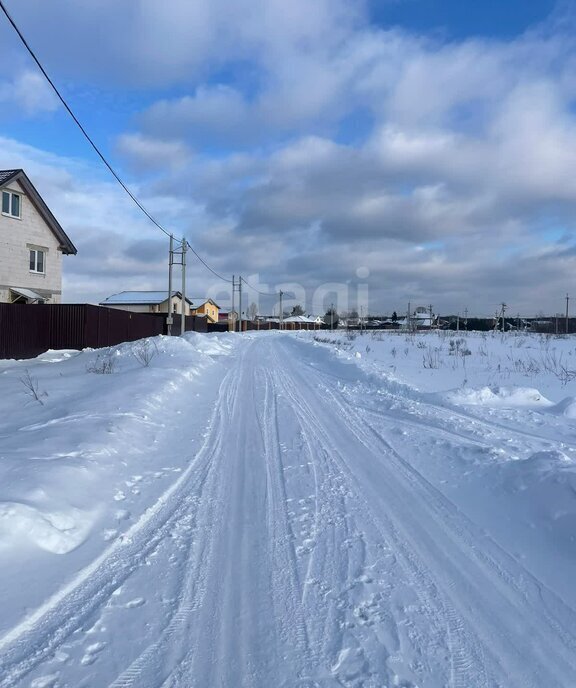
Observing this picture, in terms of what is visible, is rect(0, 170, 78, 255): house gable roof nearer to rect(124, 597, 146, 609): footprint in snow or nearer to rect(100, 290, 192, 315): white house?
rect(124, 597, 146, 609): footprint in snow

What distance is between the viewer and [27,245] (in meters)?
26.5

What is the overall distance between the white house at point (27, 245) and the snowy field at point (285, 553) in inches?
810

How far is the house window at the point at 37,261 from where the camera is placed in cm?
2714

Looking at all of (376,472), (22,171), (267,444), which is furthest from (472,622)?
A: (22,171)

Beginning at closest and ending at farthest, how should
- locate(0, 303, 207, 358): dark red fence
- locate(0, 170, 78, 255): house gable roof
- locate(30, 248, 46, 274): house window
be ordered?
locate(0, 303, 207, 358): dark red fence → locate(0, 170, 78, 255): house gable roof → locate(30, 248, 46, 274): house window

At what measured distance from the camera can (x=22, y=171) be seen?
25.3 m

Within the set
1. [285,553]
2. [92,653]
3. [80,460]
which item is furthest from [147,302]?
[92,653]

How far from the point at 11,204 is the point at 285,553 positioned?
90.1 feet

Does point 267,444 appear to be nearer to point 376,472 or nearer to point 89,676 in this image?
point 376,472

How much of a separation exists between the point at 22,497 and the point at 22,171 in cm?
2554

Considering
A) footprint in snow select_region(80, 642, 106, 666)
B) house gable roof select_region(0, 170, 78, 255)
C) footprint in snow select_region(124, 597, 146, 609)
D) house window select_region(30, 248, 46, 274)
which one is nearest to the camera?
footprint in snow select_region(80, 642, 106, 666)

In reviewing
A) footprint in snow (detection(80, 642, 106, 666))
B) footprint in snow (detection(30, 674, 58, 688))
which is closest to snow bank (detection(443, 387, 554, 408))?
footprint in snow (detection(80, 642, 106, 666))

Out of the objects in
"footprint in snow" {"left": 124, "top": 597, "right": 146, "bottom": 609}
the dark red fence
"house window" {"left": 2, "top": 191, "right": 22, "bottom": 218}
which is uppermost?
"house window" {"left": 2, "top": 191, "right": 22, "bottom": 218}

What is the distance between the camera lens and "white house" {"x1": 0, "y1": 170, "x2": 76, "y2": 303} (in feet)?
83.0
